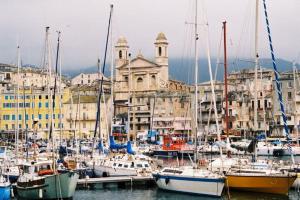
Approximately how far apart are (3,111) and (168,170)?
7470 cm

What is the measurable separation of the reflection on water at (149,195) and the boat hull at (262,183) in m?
0.32

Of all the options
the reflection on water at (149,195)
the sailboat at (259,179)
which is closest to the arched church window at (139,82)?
the reflection on water at (149,195)

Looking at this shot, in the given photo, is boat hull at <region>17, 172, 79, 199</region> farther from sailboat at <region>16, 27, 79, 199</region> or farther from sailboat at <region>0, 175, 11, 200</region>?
sailboat at <region>0, 175, 11, 200</region>

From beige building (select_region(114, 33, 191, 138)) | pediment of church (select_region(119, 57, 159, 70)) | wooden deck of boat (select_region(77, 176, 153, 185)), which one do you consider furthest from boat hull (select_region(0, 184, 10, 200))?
pediment of church (select_region(119, 57, 159, 70))

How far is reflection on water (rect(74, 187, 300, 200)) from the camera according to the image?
36.5 metres

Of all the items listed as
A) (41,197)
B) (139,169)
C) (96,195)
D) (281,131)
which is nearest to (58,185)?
(41,197)

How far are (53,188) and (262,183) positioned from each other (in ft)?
39.6

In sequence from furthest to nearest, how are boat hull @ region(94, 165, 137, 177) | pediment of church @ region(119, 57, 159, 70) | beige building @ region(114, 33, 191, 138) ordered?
1. pediment of church @ region(119, 57, 159, 70)
2. beige building @ region(114, 33, 191, 138)
3. boat hull @ region(94, 165, 137, 177)

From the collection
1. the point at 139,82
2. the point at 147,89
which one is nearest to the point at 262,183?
the point at 147,89

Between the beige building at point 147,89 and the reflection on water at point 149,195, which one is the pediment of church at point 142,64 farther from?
the reflection on water at point 149,195

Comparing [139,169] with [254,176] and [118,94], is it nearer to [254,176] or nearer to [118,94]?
[254,176]

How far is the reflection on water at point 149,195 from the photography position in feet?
120

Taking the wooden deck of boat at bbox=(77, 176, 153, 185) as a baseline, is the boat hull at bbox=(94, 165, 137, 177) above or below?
above

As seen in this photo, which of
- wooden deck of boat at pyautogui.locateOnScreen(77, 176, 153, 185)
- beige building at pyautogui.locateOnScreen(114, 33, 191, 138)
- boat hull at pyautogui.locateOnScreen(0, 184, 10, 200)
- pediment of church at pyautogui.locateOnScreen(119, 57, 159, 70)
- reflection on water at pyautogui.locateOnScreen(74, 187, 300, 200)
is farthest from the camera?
pediment of church at pyautogui.locateOnScreen(119, 57, 159, 70)
